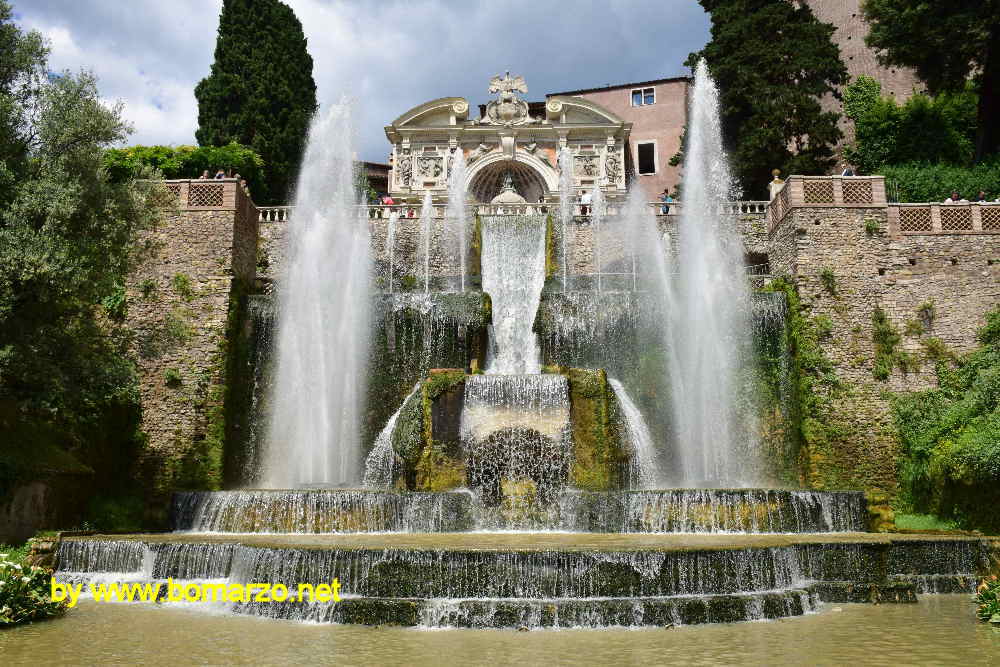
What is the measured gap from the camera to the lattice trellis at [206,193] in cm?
1906

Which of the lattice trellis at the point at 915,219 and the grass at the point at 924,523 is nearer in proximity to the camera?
the grass at the point at 924,523

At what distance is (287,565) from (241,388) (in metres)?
9.82

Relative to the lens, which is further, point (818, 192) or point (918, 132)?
point (918, 132)

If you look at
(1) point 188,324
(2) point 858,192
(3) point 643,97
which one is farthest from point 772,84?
(1) point 188,324

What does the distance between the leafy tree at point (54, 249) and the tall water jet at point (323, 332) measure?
12.3ft

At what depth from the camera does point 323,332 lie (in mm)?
18250

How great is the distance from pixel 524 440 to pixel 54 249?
829cm

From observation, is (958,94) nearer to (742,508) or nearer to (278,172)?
(742,508)

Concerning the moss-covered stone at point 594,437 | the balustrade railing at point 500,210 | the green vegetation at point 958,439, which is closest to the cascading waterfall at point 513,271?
the balustrade railing at point 500,210

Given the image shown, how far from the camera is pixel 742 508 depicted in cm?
1218

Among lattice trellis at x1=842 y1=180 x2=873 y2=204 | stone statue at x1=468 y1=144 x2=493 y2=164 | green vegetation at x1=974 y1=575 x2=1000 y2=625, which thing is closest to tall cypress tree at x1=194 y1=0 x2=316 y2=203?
stone statue at x1=468 y1=144 x2=493 y2=164

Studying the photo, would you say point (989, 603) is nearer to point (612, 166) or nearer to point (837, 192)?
point (837, 192)

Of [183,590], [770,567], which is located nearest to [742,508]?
[770,567]

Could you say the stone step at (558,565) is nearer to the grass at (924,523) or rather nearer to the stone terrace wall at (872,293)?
the grass at (924,523)
